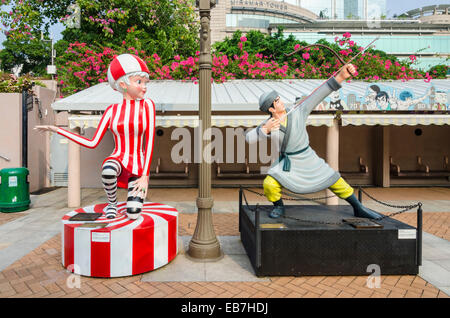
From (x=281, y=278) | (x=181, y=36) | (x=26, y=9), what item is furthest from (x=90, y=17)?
(x=281, y=278)

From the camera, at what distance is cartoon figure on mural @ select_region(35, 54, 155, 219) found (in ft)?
12.0

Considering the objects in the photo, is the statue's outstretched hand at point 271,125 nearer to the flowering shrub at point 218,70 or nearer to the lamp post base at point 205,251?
the lamp post base at point 205,251

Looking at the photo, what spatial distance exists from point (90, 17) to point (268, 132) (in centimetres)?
1125

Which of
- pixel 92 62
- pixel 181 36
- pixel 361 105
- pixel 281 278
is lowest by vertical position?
pixel 281 278

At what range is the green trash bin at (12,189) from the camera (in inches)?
261

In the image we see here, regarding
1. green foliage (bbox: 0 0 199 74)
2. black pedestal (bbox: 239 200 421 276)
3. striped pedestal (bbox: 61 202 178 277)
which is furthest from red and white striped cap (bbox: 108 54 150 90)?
green foliage (bbox: 0 0 199 74)

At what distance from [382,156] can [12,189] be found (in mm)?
11101

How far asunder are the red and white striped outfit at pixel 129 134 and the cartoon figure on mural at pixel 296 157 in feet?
4.41

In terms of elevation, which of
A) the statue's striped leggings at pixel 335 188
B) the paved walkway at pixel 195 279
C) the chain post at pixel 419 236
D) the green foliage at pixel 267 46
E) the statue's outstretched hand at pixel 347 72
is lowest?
the paved walkway at pixel 195 279

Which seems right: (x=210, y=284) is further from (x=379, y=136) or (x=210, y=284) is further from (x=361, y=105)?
(x=379, y=136)

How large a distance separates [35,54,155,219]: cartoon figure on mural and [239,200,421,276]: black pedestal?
1530 millimetres

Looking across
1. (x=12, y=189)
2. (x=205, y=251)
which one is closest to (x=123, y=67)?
(x=205, y=251)

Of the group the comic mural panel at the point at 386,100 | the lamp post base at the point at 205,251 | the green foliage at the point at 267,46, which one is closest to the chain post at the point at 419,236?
the lamp post base at the point at 205,251

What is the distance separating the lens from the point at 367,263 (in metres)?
3.55
